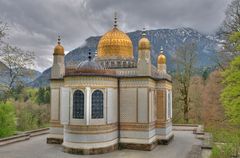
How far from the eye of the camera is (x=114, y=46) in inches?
866

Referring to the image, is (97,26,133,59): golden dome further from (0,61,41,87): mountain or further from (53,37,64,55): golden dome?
(0,61,41,87): mountain

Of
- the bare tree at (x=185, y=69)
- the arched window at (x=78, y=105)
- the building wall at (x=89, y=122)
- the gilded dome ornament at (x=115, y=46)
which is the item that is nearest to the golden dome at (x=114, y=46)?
the gilded dome ornament at (x=115, y=46)

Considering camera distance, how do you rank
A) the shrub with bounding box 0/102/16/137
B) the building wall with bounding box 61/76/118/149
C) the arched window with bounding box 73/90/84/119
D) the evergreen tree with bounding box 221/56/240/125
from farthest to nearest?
the shrub with bounding box 0/102/16/137 → the arched window with bounding box 73/90/84/119 → the building wall with bounding box 61/76/118/149 → the evergreen tree with bounding box 221/56/240/125

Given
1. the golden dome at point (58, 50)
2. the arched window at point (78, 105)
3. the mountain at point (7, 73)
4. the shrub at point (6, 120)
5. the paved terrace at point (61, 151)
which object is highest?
the golden dome at point (58, 50)

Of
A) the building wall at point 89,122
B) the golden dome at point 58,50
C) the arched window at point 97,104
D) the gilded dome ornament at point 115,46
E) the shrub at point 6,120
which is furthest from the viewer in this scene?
the shrub at point 6,120

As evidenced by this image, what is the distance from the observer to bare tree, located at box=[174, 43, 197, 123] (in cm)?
3142

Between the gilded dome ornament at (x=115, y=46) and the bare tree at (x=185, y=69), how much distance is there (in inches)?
420

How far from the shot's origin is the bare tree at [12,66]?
25766 millimetres

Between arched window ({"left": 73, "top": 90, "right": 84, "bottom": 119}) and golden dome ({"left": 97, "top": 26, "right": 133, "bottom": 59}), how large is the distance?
5.17 metres

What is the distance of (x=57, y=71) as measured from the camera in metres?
20.9

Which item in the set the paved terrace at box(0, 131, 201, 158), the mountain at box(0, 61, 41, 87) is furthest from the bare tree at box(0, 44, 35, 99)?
the paved terrace at box(0, 131, 201, 158)

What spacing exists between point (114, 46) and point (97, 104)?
6.01 m

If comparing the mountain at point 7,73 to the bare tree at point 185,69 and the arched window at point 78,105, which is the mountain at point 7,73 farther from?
the bare tree at point 185,69

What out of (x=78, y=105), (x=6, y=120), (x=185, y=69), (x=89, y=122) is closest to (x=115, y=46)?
(x=78, y=105)
